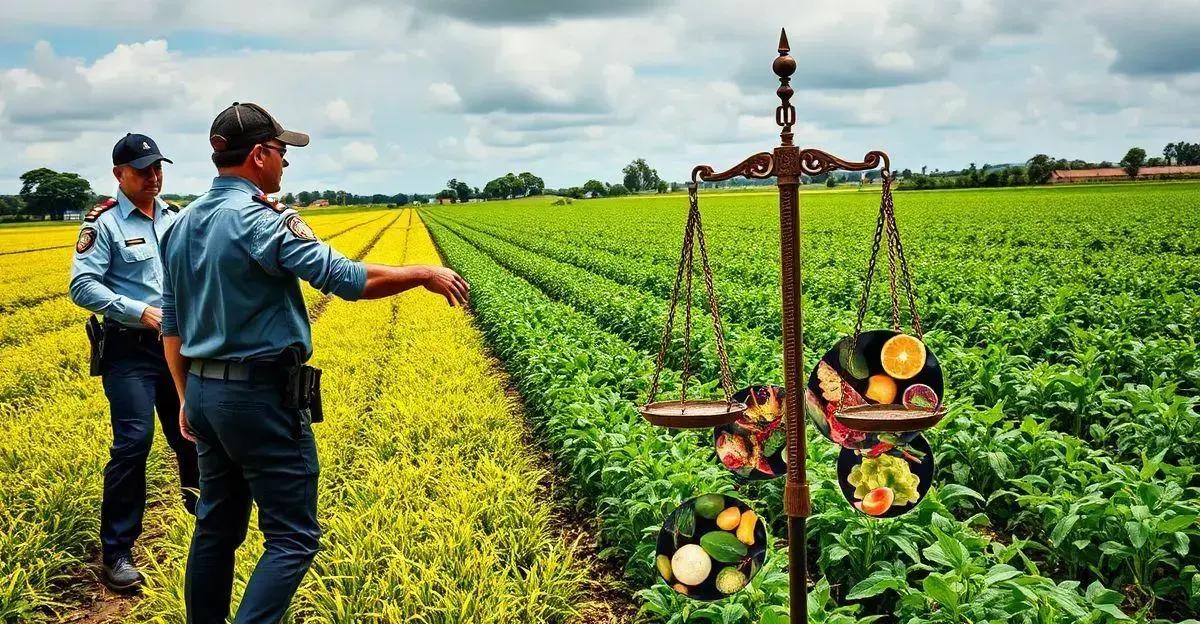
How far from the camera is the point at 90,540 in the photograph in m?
5.64

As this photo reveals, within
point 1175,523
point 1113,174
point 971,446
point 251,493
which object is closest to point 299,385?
point 251,493

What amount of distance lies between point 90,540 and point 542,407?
3835mm

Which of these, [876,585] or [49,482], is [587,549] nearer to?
[876,585]

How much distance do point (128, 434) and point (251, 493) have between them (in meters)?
1.76

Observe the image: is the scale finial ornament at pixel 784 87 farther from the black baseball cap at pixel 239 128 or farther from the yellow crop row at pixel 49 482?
the yellow crop row at pixel 49 482

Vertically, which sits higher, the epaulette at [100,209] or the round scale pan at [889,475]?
the epaulette at [100,209]

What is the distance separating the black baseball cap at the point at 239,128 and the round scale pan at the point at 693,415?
6.01 ft

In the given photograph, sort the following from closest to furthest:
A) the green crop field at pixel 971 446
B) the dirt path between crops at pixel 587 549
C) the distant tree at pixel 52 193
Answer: the green crop field at pixel 971 446 → the dirt path between crops at pixel 587 549 → the distant tree at pixel 52 193

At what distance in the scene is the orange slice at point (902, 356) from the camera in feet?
9.25

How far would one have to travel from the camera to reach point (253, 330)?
3.12 metres

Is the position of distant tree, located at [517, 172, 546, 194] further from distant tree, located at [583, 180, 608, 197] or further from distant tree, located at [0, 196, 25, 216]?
distant tree, located at [0, 196, 25, 216]

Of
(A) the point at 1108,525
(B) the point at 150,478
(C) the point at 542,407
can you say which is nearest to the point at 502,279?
(C) the point at 542,407

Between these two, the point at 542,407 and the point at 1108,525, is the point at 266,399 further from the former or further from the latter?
the point at 542,407

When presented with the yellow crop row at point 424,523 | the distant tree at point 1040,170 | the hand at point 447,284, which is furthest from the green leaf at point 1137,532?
the distant tree at point 1040,170
